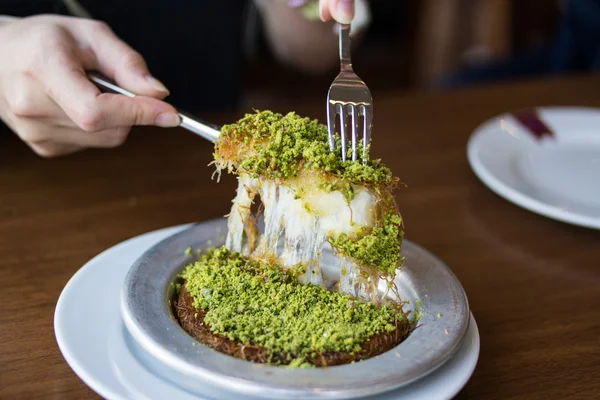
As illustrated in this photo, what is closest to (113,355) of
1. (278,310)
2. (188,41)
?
(278,310)

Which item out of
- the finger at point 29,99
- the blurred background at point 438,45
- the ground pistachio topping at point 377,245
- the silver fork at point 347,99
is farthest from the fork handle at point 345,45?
the blurred background at point 438,45

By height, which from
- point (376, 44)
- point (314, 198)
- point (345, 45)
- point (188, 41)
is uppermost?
point (345, 45)

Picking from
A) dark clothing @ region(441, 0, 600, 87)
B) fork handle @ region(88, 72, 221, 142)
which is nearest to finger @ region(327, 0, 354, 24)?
fork handle @ region(88, 72, 221, 142)

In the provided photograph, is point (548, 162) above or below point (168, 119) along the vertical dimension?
below

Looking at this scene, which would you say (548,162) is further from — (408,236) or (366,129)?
(366,129)

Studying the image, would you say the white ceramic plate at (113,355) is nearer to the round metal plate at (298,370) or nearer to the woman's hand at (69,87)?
the round metal plate at (298,370)

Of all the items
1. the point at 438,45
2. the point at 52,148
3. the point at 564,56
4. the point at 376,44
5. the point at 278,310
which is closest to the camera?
the point at 278,310

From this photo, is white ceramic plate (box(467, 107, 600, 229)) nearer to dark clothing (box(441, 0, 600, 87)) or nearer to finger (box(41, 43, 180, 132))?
finger (box(41, 43, 180, 132))
